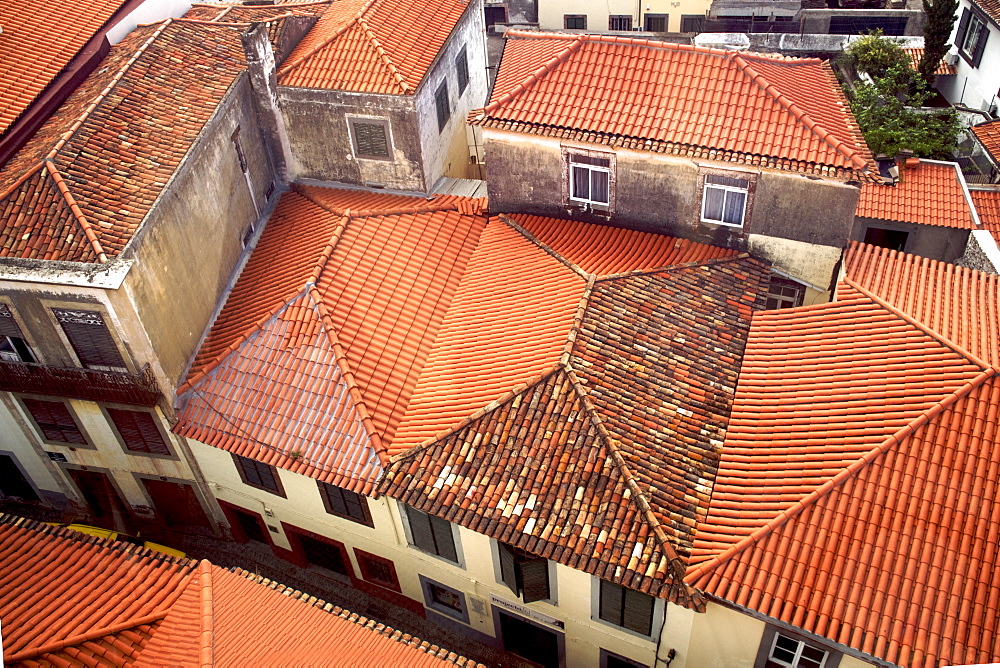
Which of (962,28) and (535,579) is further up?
(962,28)

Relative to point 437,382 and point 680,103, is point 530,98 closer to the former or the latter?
point 680,103

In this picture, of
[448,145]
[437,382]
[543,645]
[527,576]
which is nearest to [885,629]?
[527,576]

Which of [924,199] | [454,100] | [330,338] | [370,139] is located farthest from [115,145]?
[924,199]

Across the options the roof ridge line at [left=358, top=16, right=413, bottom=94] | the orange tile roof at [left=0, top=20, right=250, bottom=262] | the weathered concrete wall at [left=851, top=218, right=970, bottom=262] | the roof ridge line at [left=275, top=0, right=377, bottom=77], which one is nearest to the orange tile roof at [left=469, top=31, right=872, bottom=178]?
the roof ridge line at [left=358, top=16, right=413, bottom=94]

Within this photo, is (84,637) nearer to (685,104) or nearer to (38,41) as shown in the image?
(685,104)

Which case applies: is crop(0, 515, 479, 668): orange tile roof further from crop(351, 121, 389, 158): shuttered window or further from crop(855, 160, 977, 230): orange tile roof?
crop(855, 160, 977, 230): orange tile roof

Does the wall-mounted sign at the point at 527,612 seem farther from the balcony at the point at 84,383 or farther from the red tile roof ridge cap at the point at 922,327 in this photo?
the red tile roof ridge cap at the point at 922,327
